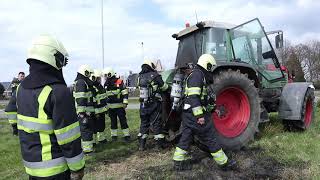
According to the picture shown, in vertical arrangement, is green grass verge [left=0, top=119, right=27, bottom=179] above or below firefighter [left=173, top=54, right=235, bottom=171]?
below

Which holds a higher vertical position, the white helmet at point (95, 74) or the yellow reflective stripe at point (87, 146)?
the white helmet at point (95, 74)

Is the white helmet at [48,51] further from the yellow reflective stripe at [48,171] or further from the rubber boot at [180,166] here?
the rubber boot at [180,166]

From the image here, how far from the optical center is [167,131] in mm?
8195

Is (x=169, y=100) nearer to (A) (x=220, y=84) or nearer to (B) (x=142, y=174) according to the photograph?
(A) (x=220, y=84)

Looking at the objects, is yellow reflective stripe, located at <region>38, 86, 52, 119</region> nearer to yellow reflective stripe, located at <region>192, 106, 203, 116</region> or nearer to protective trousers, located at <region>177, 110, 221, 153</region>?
yellow reflective stripe, located at <region>192, 106, 203, 116</region>

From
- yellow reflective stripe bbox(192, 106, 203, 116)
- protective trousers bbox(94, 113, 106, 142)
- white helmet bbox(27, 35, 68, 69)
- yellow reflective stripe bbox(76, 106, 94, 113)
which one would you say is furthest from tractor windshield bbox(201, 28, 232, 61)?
white helmet bbox(27, 35, 68, 69)

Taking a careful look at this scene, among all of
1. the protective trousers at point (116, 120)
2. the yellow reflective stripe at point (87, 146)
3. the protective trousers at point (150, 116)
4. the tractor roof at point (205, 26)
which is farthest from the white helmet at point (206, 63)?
the protective trousers at point (116, 120)

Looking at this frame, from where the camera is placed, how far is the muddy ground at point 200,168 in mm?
5715

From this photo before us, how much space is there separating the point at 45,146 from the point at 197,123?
3.20 meters

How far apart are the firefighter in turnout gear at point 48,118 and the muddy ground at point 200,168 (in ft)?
8.22

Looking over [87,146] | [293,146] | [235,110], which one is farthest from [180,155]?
[87,146]

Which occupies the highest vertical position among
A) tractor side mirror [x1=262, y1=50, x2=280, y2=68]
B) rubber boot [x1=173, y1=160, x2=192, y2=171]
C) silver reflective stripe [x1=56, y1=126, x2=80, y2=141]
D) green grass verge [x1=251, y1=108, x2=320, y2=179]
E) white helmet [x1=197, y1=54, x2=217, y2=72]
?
tractor side mirror [x1=262, y1=50, x2=280, y2=68]

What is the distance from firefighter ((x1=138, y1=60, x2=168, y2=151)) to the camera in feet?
26.5

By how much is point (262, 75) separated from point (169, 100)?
2.21 m
